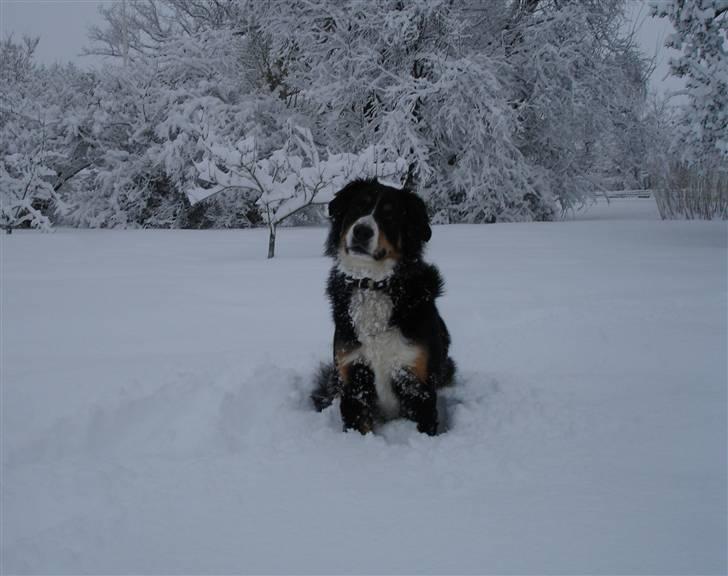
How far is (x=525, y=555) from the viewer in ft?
6.02

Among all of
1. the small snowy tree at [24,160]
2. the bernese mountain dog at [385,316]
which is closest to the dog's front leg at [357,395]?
the bernese mountain dog at [385,316]

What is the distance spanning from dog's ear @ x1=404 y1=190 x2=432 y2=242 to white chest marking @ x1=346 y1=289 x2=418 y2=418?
1.49 feet

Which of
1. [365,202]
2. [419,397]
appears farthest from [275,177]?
[419,397]

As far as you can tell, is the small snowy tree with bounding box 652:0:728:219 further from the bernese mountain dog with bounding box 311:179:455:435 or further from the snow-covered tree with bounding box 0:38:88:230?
the snow-covered tree with bounding box 0:38:88:230

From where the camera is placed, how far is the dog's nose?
2.94 m

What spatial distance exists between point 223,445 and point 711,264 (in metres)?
7.72

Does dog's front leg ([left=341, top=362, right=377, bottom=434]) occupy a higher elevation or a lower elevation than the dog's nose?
lower

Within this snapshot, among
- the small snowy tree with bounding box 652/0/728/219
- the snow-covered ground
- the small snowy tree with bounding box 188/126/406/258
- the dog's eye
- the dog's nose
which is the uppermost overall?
the small snowy tree with bounding box 652/0/728/219

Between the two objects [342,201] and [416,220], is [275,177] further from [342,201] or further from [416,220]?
[416,220]

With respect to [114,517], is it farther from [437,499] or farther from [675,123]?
[675,123]

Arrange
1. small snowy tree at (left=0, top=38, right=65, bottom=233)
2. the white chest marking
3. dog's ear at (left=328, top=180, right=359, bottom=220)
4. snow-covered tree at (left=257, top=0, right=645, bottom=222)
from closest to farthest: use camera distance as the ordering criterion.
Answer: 1. the white chest marking
2. dog's ear at (left=328, top=180, right=359, bottom=220)
3. small snowy tree at (left=0, top=38, right=65, bottom=233)
4. snow-covered tree at (left=257, top=0, right=645, bottom=222)

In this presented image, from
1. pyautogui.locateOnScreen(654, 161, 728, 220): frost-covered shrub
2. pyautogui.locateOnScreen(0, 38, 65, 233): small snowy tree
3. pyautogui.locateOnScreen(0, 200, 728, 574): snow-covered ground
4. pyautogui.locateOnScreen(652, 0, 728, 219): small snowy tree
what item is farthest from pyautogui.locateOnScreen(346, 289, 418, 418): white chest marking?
pyautogui.locateOnScreen(654, 161, 728, 220): frost-covered shrub

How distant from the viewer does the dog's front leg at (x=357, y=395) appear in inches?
118

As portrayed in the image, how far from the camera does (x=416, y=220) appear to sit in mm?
3238
